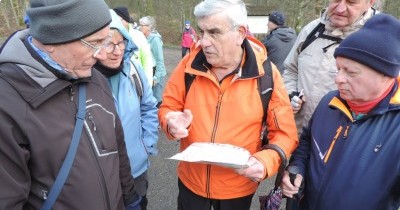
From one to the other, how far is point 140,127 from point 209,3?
3.62 feet

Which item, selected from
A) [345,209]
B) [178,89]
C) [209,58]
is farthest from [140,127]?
[345,209]

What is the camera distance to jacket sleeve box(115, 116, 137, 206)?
184cm

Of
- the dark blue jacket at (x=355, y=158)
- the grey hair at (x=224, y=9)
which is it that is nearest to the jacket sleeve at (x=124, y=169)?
the grey hair at (x=224, y=9)

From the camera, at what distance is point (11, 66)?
4.14 ft

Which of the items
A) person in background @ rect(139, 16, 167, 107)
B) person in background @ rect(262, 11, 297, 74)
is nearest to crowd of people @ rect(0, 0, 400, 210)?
person in background @ rect(262, 11, 297, 74)

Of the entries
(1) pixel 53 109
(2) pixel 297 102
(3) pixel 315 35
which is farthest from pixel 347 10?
(1) pixel 53 109

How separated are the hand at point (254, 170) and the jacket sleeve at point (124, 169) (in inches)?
28.2

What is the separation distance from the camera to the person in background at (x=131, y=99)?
2.11 metres

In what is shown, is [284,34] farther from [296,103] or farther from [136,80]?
[136,80]

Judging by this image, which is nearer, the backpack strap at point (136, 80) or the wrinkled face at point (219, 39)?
the wrinkled face at point (219, 39)

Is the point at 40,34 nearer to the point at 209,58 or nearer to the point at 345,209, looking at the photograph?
the point at 209,58

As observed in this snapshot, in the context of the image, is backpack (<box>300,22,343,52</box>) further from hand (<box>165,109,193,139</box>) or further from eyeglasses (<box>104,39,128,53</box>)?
eyeglasses (<box>104,39,128,53</box>)

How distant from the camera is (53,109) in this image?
134 centimetres

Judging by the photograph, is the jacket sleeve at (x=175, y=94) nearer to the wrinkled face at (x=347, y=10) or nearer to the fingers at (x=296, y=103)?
the fingers at (x=296, y=103)
